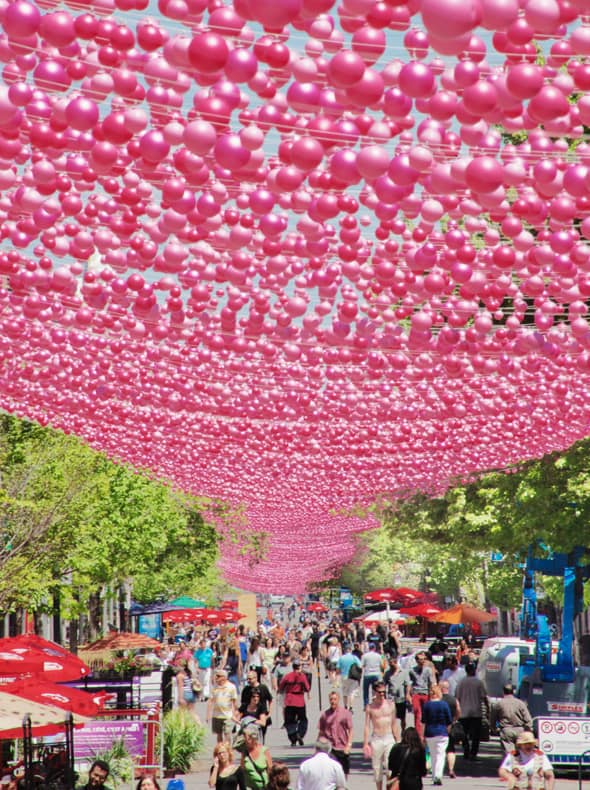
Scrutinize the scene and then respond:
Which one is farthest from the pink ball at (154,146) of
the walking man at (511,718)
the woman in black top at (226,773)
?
the walking man at (511,718)

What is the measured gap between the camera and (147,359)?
1296cm

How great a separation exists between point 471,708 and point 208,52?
1775cm

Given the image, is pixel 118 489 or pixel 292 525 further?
pixel 292 525

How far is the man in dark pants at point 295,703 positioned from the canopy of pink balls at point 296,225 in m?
5.49

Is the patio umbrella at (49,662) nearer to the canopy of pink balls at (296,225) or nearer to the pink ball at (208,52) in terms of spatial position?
the canopy of pink balls at (296,225)

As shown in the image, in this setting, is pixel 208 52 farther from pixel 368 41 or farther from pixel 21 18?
pixel 21 18

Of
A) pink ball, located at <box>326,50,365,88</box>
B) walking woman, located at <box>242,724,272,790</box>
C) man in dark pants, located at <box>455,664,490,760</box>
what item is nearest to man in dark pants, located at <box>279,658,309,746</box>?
man in dark pants, located at <box>455,664,490,760</box>

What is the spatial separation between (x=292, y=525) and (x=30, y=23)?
33.1 m

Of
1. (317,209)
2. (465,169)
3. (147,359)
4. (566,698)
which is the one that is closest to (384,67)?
(465,169)

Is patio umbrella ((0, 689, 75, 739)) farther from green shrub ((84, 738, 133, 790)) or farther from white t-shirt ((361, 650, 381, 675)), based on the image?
white t-shirt ((361, 650, 381, 675))

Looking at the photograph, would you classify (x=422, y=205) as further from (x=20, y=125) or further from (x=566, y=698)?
(x=566, y=698)

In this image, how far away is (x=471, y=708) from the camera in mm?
21359

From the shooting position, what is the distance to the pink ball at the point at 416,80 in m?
5.33

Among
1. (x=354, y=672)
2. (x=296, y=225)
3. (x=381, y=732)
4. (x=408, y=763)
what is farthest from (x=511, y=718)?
(x=296, y=225)
